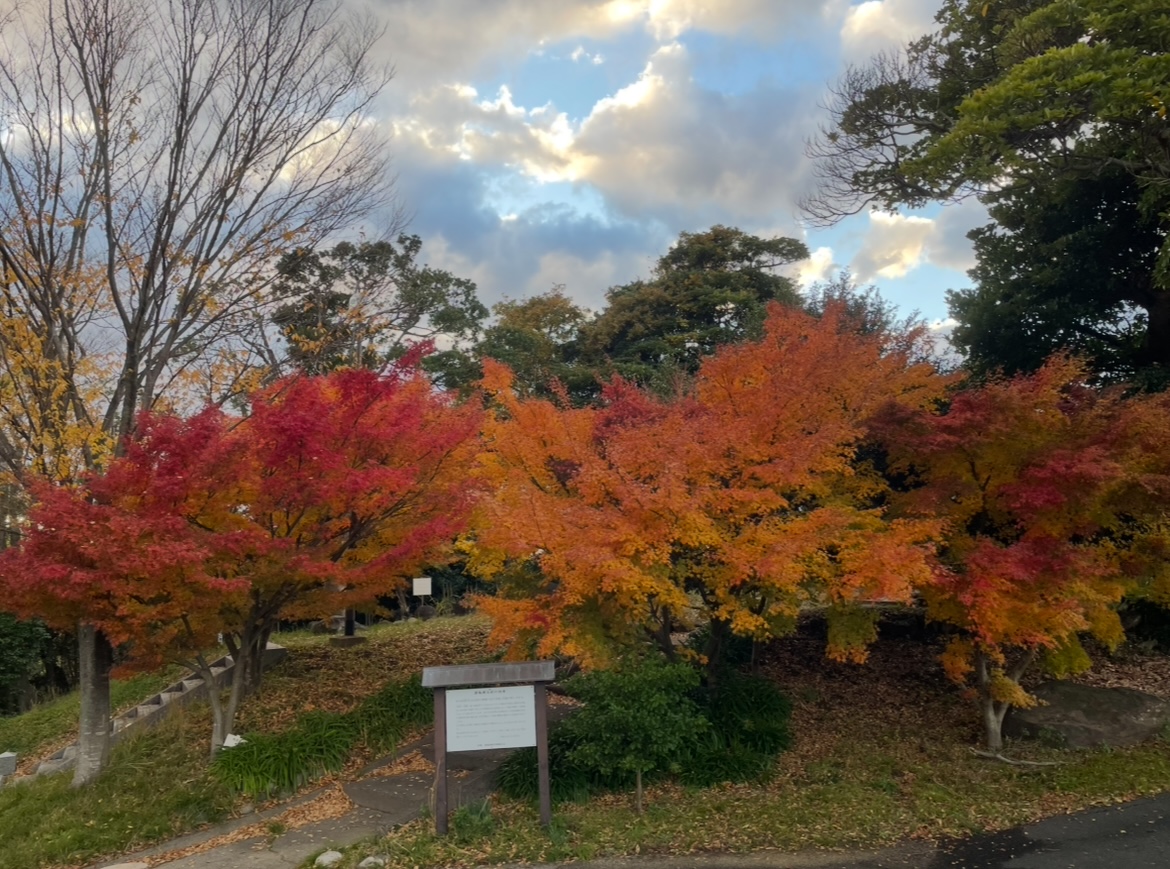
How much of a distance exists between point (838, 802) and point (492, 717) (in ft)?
12.0

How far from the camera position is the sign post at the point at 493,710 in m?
7.27

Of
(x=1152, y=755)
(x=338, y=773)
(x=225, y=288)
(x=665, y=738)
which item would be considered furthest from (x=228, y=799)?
(x=1152, y=755)

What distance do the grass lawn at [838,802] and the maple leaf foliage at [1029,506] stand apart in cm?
96

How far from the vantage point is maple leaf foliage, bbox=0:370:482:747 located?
25.6ft

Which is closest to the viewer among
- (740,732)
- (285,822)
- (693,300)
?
(285,822)

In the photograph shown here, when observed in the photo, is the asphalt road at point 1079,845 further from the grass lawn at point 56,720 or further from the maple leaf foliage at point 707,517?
the grass lawn at point 56,720

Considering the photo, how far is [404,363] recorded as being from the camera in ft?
32.9

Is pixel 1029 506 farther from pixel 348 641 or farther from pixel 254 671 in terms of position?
pixel 348 641

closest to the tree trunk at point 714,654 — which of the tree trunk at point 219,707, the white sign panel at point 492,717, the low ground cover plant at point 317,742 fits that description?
the white sign panel at point 492,717

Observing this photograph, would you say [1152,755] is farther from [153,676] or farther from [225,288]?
[153,676]

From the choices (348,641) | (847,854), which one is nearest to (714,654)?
(847,854)

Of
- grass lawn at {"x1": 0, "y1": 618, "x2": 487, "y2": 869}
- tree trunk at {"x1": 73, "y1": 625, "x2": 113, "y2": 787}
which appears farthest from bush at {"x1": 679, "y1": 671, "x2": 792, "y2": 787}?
tree trunk at {"x1": 73, "y1": 625, "x2": 113, "y2": 787}

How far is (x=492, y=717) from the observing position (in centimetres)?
737

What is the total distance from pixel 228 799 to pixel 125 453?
14.4ft
